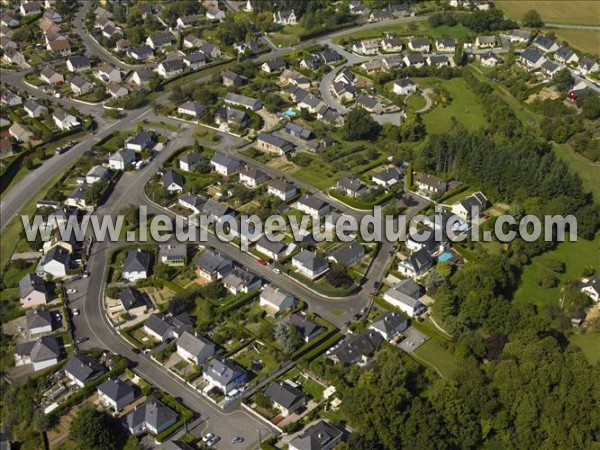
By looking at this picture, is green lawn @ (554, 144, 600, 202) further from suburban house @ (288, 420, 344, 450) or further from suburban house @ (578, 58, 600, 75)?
suburban house @ (288, 420, 344, 450)

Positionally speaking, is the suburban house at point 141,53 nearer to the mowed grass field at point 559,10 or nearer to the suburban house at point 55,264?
the suburban house at point 55,264

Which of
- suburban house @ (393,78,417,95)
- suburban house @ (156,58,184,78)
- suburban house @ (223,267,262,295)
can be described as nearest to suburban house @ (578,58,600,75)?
suburban house @ (393,78,417,95)

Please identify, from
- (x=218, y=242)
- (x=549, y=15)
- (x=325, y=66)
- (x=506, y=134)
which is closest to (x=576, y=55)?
(x=549, y=15)

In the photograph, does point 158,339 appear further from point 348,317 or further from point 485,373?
point 485,373

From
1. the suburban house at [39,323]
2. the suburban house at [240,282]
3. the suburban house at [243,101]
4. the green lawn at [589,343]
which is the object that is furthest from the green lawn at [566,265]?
the suburban house at [243,101]

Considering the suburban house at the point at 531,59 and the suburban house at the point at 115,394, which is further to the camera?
the suburban house at the point at 531,59

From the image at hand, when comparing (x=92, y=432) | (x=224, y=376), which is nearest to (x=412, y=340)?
(x=224, y=376)
